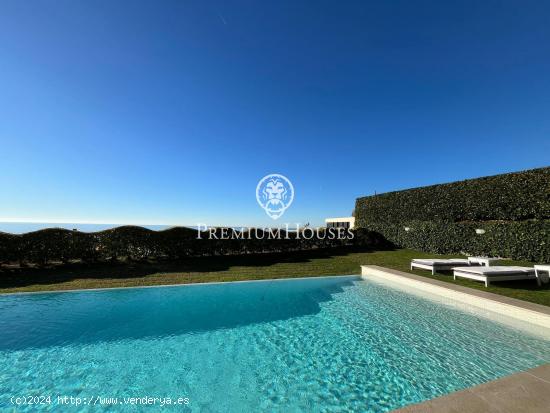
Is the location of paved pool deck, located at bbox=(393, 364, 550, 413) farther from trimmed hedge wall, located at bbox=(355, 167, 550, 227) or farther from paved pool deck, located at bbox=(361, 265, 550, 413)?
trimmed hedge wall, located at bbox=(355, 167, 550, 227)

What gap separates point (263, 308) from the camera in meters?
7.30

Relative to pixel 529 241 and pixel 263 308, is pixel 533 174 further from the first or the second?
pixel 263 308

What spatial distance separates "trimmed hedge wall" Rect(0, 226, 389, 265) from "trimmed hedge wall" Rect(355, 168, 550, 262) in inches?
322

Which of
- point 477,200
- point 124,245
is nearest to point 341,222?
point 477,200

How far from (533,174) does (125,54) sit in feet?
56.6

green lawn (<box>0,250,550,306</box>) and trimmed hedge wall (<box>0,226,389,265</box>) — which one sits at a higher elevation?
trimmed hedge wall (<box>0,226,389,265</box>)

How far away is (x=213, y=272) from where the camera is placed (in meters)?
11.5

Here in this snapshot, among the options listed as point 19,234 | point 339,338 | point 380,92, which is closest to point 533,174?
point 380,92

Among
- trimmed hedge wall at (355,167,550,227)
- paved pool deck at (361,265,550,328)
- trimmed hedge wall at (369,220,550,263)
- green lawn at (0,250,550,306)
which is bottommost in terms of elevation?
paved pool deck at (361,265,550,328)

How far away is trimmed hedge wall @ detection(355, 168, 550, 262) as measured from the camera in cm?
1077

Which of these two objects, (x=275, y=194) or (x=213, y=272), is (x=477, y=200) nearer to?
(x=275, y=194)

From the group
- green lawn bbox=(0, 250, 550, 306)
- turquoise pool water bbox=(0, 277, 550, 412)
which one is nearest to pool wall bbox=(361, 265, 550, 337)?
turquoise pool water bbox=(0, 277, 550, 412)

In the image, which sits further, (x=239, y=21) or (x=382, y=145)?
(x=382, y=145)

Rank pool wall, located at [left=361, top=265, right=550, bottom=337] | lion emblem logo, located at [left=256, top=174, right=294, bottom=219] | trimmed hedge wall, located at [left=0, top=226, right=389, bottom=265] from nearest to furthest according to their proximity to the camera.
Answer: pool wall, located at [left=361, top=265, right=550, bottom=337] < trimmed hedge wall, located at [left=0, top=226, right=389, bottom=265] < lion emblem logo, located at [left=256, top=174, right=294, bottom=219]
